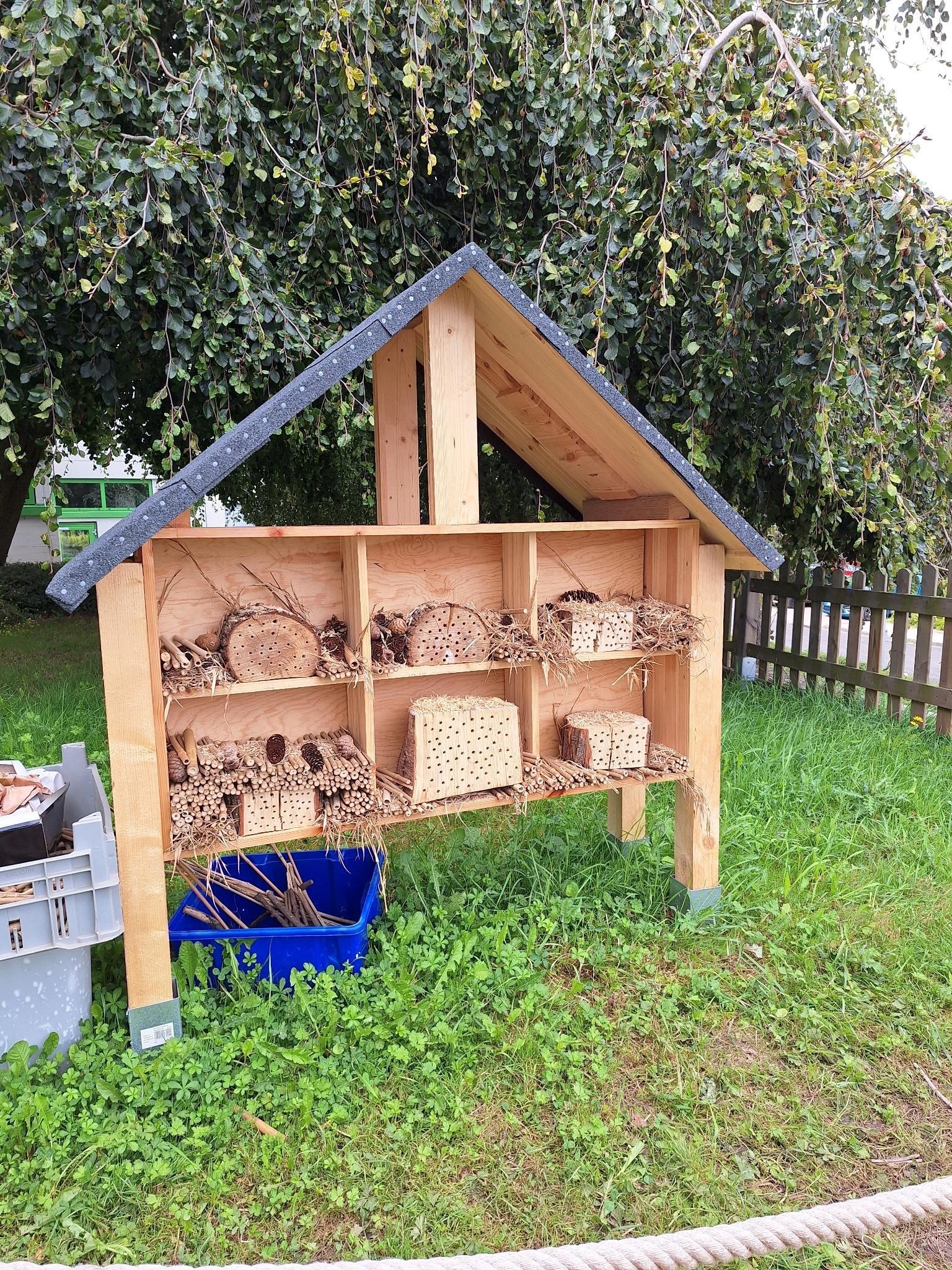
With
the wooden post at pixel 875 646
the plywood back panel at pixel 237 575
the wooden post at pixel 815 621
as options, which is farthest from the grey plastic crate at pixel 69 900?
the wooden post at pixel 815 621

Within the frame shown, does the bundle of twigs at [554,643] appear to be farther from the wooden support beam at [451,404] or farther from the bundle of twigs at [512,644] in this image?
the wooden support beam at [451,404]

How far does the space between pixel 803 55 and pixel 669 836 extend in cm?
421

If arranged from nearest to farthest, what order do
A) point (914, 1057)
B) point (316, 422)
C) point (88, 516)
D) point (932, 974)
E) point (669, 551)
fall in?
point (914, 1057), point (932, 974), point (669, 551), point (316, 422), point (88, 516)

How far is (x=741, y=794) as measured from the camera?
4.62 m

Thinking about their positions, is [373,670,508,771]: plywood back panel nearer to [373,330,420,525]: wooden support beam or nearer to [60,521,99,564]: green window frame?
[373,330,420,525]: wooden support beam

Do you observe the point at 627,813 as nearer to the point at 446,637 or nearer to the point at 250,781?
the point at 446,637

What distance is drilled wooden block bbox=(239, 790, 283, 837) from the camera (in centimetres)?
276

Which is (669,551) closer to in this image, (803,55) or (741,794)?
(741,794)

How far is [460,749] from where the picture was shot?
304 centimetres

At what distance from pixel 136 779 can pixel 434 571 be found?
1418 millimetres

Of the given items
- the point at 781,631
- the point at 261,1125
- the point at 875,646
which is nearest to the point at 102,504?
the point at 781,631

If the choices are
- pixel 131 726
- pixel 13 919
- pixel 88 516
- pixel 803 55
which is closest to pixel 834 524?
pixel 803 55

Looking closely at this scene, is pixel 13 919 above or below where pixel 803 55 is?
below

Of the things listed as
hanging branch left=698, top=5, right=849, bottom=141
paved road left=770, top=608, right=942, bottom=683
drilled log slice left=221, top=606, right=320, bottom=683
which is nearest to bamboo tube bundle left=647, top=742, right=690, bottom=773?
drilled log slice left=221, top=606, right=320, bottom=683
